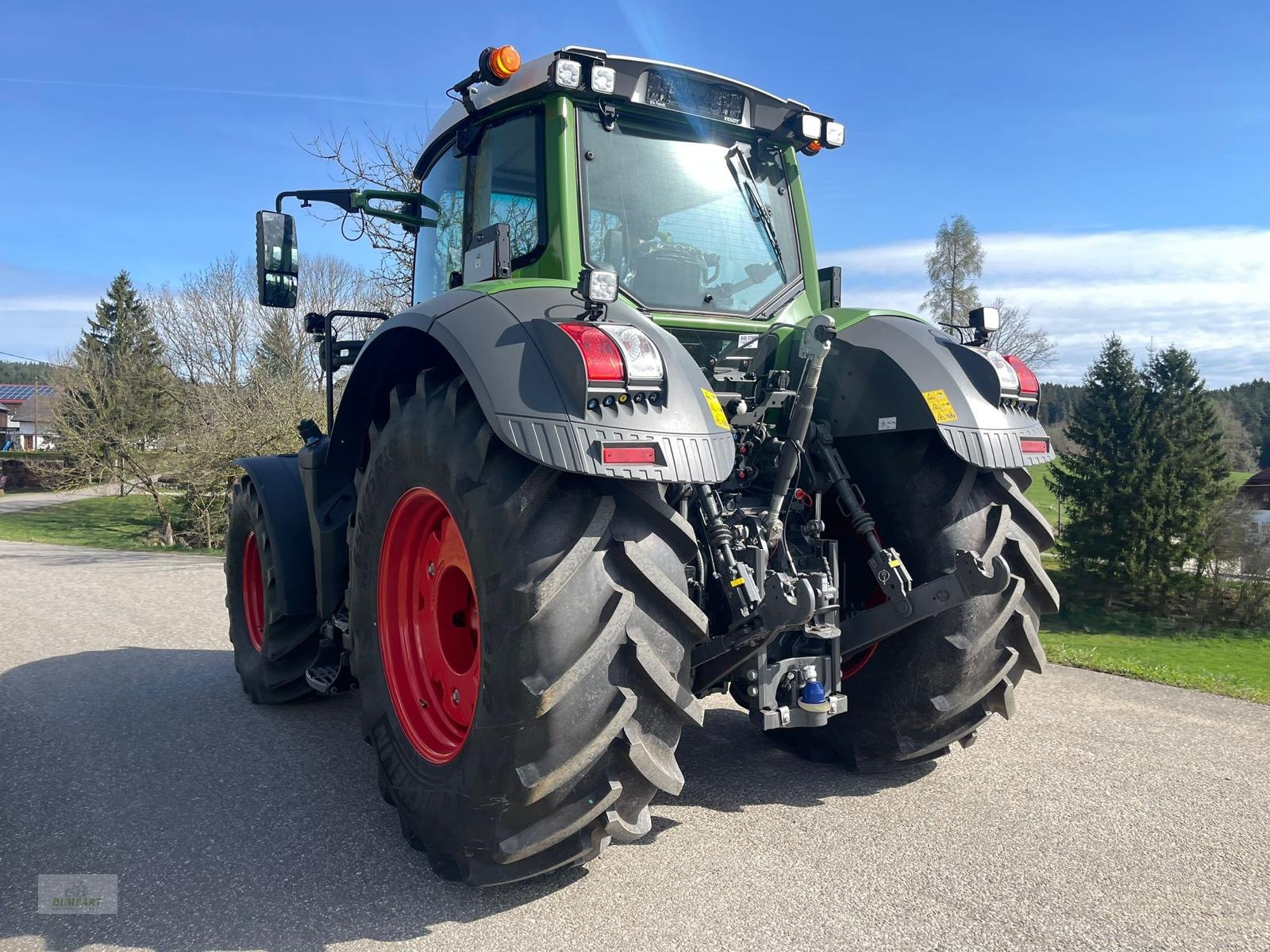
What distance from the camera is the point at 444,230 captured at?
4105 millimetres

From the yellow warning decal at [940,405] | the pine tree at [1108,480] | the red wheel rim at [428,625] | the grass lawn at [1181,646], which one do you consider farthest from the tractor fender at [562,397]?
the pine tree at [1108,480]

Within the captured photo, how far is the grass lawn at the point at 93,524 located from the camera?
24203 millimetres

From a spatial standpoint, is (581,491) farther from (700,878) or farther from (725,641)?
(700,878)

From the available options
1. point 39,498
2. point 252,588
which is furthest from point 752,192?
point 39,498

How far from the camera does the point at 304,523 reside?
447 cm

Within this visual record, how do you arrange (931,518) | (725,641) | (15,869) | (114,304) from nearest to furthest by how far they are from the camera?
(725,641)
(15,869)
(931,518)
(114,304)

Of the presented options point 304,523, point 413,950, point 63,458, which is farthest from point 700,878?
point 63,458

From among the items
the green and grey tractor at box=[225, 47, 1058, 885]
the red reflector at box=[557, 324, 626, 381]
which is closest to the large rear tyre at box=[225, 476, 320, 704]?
the green and grey tractor at box=[225, 47, 1058, 885]

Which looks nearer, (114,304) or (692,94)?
(692,94)

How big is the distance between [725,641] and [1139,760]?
88.3 inches

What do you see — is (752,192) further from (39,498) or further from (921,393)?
(39,498)

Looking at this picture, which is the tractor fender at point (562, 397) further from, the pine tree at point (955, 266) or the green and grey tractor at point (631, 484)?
the pine tree at point (955, 266)

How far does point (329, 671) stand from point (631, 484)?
2568mm

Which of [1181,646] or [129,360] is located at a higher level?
[129,360]
